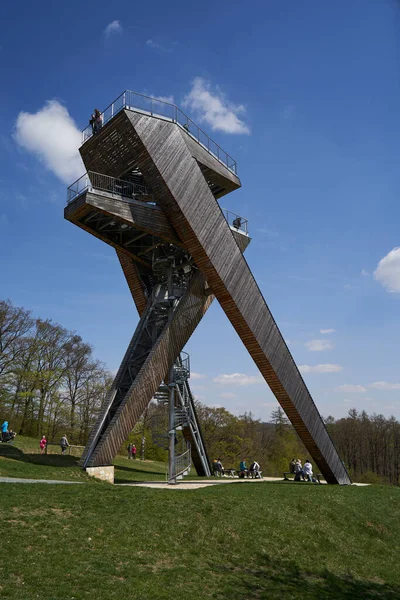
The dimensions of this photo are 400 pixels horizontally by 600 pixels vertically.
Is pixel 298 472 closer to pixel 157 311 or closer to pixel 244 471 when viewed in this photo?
pixel 244 471

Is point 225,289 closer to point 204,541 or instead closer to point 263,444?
point 204,541

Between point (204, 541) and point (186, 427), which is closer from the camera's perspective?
point (204, 541)

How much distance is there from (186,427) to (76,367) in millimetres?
17178

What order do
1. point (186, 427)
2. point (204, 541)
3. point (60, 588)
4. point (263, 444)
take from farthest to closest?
point (263, 444), point (186, 427), point (204, 541), point (60, 588)

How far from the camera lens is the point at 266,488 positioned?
15828 millimetres

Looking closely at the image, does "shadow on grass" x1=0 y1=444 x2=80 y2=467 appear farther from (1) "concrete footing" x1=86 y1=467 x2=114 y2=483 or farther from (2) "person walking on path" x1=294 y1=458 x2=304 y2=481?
(2) "person walking on path" x1=294 y1=458 x2=304 y2=481

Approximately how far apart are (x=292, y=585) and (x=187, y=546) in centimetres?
216

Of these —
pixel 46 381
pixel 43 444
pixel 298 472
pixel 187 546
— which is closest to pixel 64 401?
pixel 46 381

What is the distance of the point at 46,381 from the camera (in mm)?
33156

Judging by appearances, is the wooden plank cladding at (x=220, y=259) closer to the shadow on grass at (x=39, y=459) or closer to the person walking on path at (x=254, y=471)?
the person walking on path at (x=254, y=471)

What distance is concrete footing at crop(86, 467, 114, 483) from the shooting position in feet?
50.6

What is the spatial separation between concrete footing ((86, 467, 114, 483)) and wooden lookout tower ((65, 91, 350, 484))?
23 centimetres

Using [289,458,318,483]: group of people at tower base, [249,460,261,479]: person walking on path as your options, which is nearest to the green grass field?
[289,458,318,483]: group of people at tower base

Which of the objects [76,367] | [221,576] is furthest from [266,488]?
[76,367]
